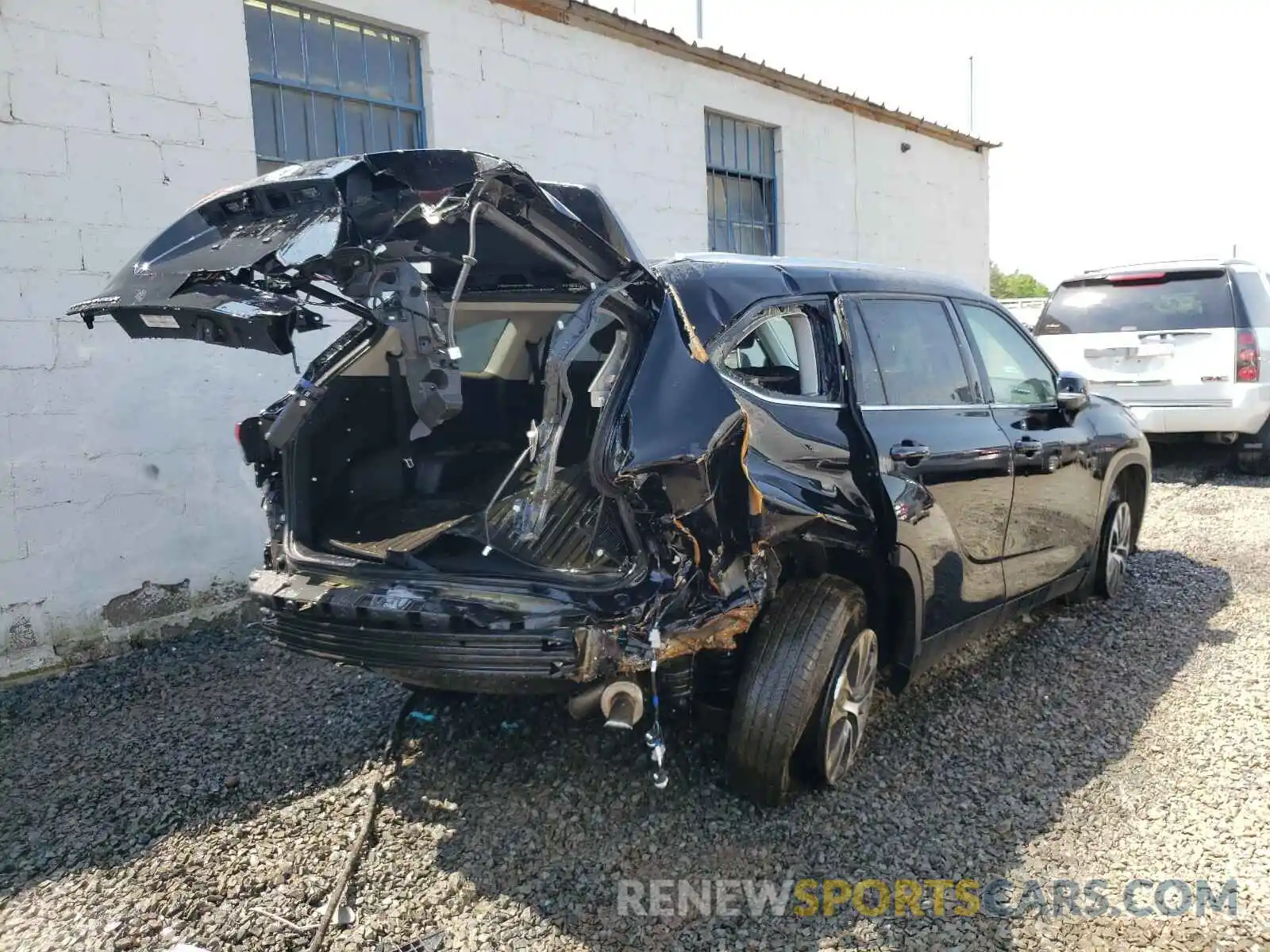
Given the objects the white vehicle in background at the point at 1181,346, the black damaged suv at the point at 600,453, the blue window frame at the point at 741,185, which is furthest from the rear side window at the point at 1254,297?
the black damaged suv at the point at 600,453

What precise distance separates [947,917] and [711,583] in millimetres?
1096

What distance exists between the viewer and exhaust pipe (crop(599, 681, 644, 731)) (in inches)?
108

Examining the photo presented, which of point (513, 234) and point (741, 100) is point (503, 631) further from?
point (741, 100)

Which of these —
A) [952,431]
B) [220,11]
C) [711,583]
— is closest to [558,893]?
[711,583]

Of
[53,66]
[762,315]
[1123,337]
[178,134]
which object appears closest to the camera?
[762,315]

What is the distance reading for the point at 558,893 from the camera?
9.02ft

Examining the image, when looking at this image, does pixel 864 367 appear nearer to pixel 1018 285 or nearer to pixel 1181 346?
pixel 1181 346

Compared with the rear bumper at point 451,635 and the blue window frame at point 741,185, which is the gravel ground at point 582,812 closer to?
the rear bumper at point 451,635

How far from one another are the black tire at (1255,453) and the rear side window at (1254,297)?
2.93ft

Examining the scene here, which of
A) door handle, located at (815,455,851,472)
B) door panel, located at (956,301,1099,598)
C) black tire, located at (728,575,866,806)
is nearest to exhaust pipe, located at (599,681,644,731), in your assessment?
black tire, located at (728,575,866,806)

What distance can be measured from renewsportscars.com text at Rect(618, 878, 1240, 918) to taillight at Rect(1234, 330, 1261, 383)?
22.2 feet

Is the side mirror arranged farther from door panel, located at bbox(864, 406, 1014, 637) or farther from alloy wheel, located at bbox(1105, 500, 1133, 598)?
alloy wheel, located at bbox(1105, 500, 1133, 598)

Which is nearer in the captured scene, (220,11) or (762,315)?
(762,315)

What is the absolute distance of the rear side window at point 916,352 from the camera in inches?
141
